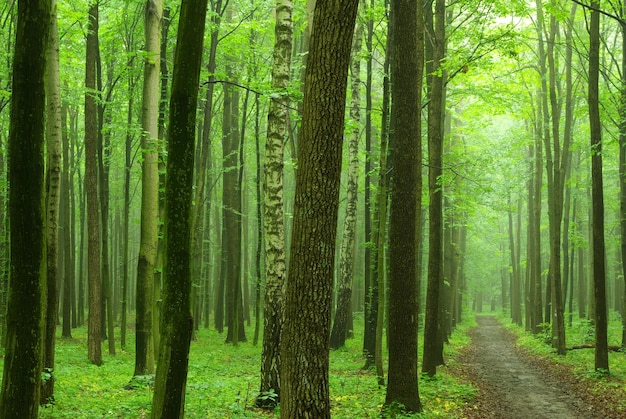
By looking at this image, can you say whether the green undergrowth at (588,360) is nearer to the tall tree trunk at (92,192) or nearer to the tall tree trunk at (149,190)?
the tall tree trunk at (149,190)

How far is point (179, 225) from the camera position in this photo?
5.33 m

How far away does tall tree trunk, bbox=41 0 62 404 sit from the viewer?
7750 mm

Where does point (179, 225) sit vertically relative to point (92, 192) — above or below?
below

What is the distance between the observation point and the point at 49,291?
25.1 feet

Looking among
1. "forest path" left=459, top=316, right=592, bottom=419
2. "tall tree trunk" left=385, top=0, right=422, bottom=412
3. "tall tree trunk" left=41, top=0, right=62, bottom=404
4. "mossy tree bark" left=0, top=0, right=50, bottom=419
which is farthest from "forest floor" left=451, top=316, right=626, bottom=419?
"mossy tree bark" left=0, top=0, right=50, bottom=419

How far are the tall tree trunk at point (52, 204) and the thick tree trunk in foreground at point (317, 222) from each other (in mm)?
4396

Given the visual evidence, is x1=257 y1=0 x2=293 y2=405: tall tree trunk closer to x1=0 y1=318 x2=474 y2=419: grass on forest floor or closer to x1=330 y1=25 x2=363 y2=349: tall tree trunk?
x1=0 y1=318 x2=474 y2=419: grass on forest floor

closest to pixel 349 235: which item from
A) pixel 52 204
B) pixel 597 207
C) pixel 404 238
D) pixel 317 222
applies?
pixel 597 207

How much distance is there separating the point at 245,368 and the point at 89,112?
7.96 metres

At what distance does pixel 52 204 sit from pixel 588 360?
16.0 m

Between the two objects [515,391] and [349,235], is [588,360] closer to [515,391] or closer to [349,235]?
[515,391]

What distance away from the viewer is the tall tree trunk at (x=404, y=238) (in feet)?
29.3

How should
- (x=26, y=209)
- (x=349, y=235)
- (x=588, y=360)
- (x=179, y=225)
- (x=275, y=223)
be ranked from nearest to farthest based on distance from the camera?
(x=26, y=209) → (x=179, y=225) → (x=275, y=223) → (x=588, y=360) → (x=349, y=235)

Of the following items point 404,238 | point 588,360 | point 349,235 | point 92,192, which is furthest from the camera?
point 349,235
